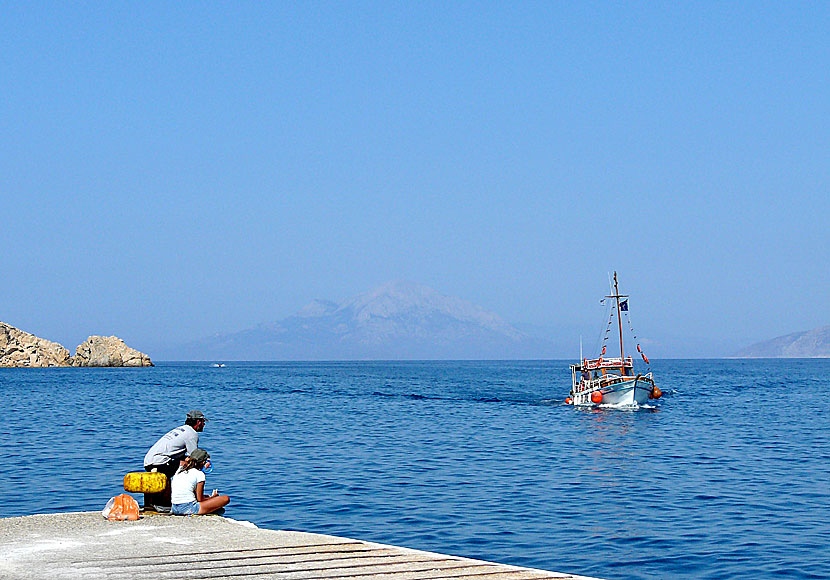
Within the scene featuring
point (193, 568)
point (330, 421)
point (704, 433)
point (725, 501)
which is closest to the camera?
point (193, 568)

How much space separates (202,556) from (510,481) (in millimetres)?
18693

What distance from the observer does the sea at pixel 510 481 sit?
21.2 metres

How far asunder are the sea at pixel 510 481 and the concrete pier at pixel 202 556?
584 cm

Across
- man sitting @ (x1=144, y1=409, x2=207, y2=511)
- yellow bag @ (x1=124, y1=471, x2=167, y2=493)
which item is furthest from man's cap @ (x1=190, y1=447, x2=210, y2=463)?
yellow bag @ (x1=124, y1=471, x2=167, y2=493)

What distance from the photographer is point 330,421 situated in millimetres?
58844

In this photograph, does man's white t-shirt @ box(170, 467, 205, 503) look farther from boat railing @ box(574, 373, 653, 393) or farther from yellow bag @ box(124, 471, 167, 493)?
boat railing @ box(574, 373, 653, 393)

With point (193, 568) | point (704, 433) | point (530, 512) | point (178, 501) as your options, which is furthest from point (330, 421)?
point (193, 568)

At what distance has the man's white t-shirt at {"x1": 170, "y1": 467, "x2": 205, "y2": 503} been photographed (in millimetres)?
17562

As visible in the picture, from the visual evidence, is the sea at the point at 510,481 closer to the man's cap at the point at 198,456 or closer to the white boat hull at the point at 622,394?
the man's cap at the point at 198,456

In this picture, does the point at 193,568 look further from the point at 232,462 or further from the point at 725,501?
the point at 232,462

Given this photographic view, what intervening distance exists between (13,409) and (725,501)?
56.2 metres

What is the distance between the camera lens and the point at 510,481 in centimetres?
3128

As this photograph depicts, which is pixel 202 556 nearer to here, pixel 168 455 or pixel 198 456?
pixel 198 456

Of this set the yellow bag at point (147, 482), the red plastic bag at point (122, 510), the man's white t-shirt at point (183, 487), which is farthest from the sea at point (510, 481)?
the red plastic bag at point (122, 510)
